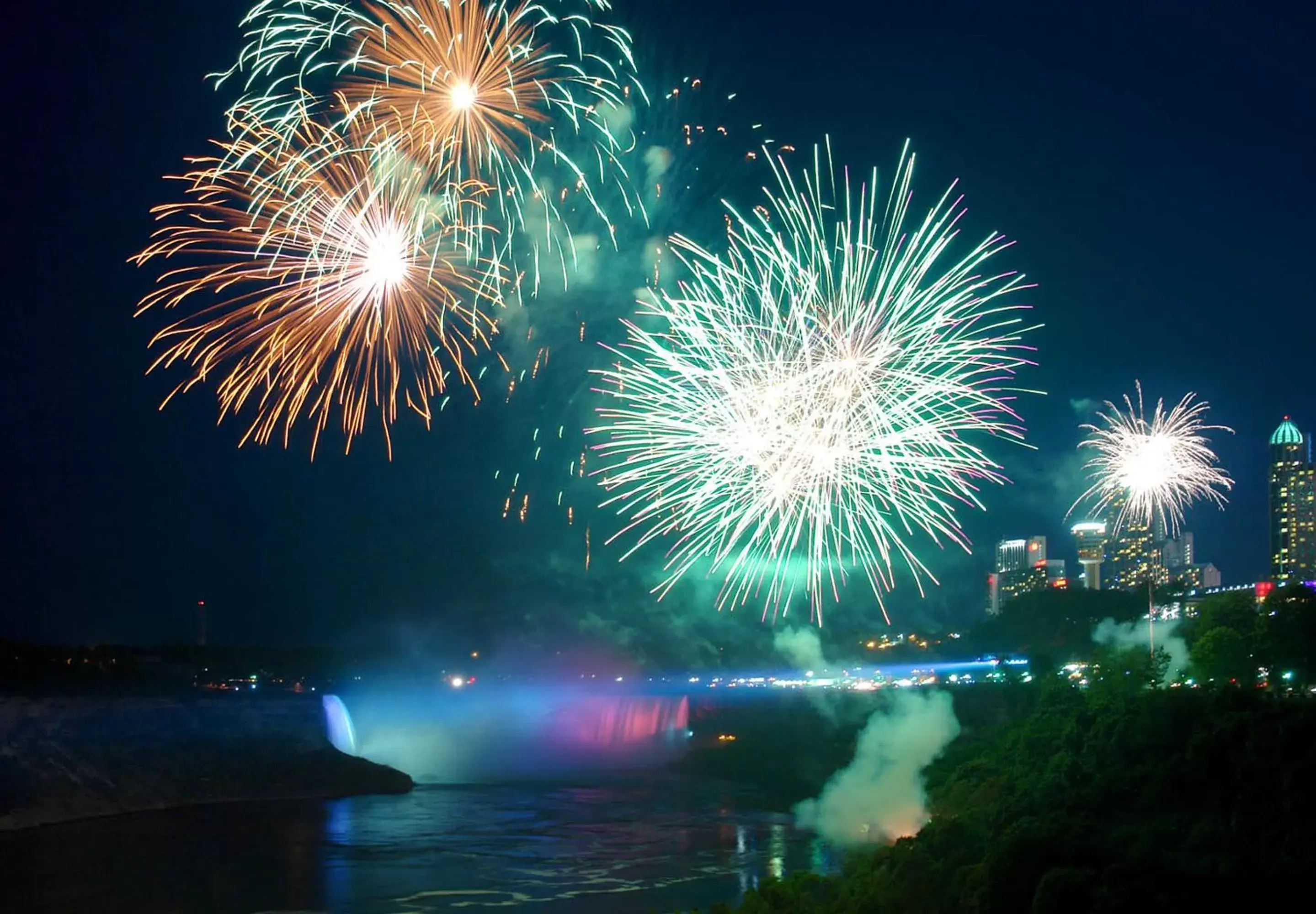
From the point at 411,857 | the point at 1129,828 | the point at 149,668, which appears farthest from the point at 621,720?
the point at 1129,828

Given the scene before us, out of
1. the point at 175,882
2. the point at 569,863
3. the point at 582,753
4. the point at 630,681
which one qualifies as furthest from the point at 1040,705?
the point at 630,681

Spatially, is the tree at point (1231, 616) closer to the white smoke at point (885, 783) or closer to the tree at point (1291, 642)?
the tree at point (1291, 642)

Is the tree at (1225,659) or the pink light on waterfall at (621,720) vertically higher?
the tree at (1225,659)

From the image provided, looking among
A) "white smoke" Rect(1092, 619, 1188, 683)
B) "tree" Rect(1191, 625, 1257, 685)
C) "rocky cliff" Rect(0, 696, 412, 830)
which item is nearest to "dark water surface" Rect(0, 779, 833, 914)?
"rocky cliff" Rect(0, 696, 412, 830)

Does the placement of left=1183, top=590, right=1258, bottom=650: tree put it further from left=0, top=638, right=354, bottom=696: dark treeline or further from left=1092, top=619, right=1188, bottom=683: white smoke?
left=0, top=638, right=354, bottom=696: dark treeline

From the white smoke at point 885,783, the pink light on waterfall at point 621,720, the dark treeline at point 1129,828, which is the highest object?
the dark treeline at point 1129,828

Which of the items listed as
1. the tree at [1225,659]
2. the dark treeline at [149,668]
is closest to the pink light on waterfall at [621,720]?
the dark treeline at [149,668]
